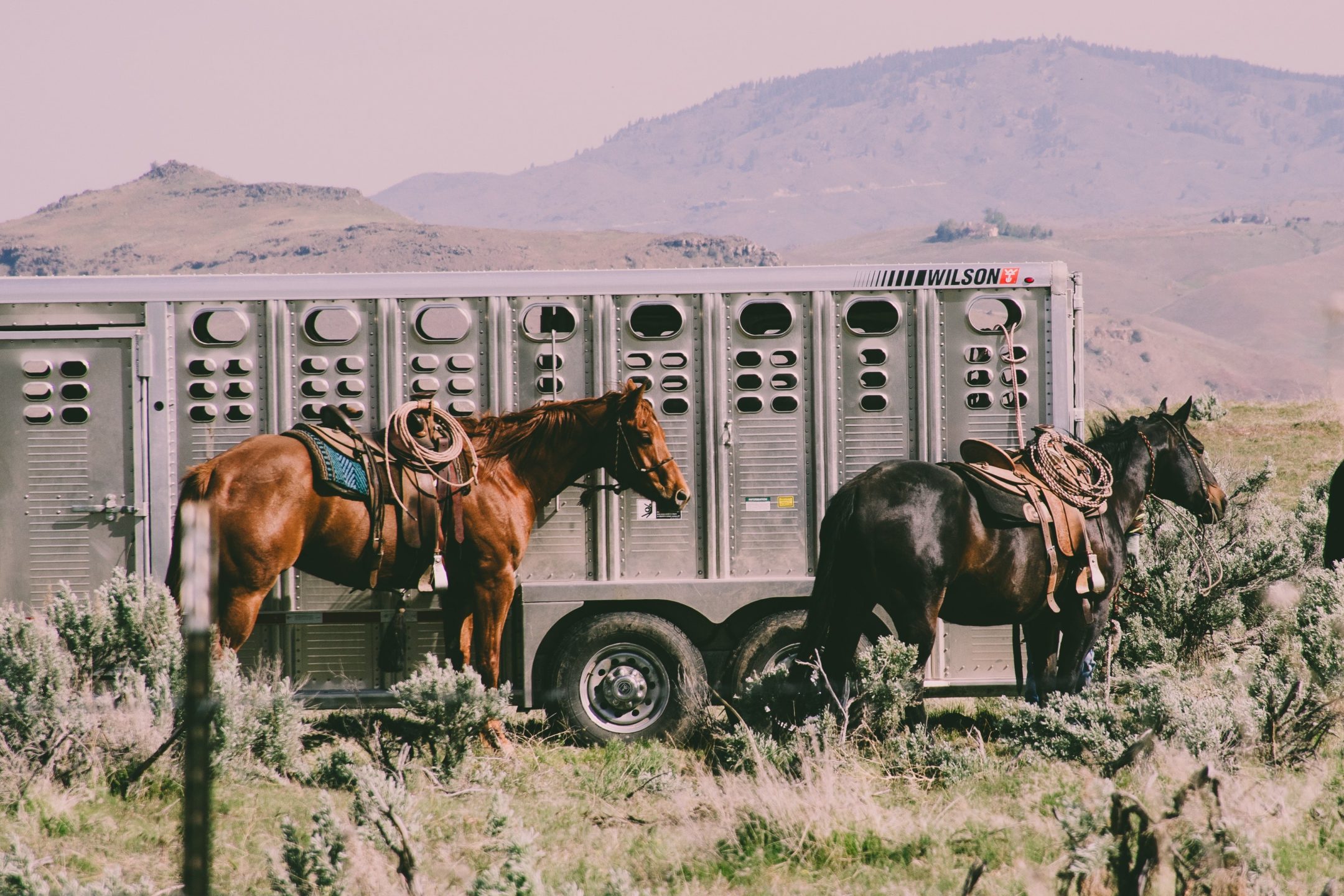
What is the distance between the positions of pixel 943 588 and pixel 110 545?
18.8ft

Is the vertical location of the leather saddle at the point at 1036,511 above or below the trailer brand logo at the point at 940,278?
below

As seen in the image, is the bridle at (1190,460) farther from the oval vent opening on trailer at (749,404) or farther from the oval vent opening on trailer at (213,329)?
the oval vent opening on trailer at (213,329)

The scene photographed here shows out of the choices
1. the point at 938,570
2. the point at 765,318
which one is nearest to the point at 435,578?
the point at 765,318

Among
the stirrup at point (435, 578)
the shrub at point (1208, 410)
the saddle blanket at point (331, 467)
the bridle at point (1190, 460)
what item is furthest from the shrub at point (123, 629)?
the shrub at point (1208, 410)

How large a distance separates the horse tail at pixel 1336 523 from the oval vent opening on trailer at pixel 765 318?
4.67 metres

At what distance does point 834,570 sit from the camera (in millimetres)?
8094

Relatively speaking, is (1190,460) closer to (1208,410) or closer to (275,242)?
(1208,410)

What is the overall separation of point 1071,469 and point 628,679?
11.4 ft

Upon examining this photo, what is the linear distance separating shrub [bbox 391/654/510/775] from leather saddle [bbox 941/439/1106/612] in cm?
335


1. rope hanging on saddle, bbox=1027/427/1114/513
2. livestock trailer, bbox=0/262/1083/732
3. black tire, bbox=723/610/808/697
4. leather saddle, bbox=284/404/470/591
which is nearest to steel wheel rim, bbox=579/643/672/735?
livestock trailer, bbox=0/262/1083/732

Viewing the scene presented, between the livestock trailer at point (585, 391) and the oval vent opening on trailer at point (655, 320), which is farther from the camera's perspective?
the oval vent opening on trailer at point (655, 320)

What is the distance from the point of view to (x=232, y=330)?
9.26 metres

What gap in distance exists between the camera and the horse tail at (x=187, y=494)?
8.16 meters

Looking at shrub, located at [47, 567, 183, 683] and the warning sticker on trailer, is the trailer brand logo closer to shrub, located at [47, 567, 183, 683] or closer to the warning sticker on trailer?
the warning sticker on trailer
